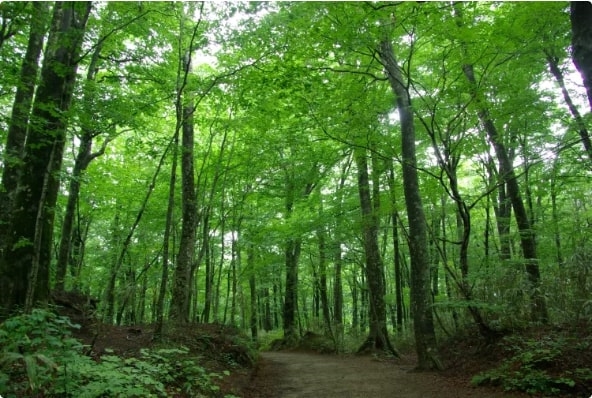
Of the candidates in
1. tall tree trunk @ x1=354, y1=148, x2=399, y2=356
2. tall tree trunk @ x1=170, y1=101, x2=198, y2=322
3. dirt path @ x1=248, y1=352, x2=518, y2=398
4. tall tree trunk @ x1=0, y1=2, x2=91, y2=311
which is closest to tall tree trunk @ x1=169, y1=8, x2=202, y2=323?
tall tree trunk @ x1=170, y1=101, x2=198, y2=322

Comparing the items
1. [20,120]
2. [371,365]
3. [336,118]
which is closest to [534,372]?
[371,365]

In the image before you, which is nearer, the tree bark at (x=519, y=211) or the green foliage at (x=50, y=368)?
the green foliage at (x=50, y=368)

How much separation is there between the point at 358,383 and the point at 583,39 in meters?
6.61

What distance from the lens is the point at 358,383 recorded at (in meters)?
7.22

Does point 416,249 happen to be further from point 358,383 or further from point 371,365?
point 371,365

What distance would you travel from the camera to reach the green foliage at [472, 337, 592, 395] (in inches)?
199

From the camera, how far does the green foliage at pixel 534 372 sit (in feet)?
16.6

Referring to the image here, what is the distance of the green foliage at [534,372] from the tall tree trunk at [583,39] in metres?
3.82

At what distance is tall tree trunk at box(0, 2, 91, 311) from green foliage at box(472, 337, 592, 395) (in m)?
7.27

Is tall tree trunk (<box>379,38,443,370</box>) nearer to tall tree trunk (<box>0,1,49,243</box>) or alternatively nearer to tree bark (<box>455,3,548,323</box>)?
tree bark (<box>455,3,548,323</box>)

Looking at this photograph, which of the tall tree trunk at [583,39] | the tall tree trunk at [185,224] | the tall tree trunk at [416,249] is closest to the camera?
the tall tree trunk at [583,39]

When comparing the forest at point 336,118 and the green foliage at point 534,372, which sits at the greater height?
the forest at point 336,118

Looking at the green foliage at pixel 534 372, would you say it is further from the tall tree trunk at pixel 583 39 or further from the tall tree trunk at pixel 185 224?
the tall tree trunk at pixel 185 224

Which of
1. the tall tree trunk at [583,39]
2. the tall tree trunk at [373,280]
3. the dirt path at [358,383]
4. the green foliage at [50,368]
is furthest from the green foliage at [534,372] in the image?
the tall tree trunk at [373,280]
